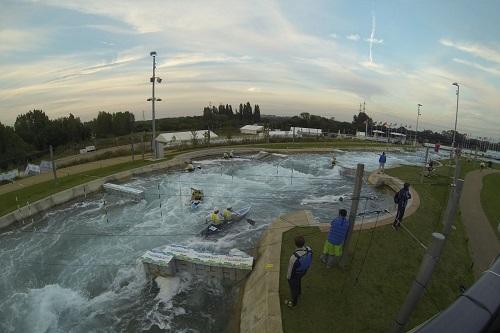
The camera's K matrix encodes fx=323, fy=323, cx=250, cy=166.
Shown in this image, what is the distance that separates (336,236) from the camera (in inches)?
337

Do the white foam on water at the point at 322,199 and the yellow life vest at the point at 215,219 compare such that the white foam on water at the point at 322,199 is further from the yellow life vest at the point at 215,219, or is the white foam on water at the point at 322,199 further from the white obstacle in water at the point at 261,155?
the white obstacle in water at the point at 261,155

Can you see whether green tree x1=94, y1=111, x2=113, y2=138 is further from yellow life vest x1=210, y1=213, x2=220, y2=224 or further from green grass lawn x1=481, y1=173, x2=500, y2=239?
green grass lawn x1=481, y1=173, x2=500, y2=239

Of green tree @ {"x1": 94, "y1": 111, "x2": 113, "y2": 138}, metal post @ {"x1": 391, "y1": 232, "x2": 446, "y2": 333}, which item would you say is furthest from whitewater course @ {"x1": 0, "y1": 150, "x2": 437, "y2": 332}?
green tree @ {"x1": 94, "y1": 111, "x2": 113, "y2": 138}

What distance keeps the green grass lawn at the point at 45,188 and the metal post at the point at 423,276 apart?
707 inches

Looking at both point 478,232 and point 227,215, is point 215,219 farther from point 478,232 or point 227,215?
point 478,232

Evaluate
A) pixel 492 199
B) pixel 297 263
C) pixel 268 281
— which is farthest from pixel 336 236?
pixel 492 199

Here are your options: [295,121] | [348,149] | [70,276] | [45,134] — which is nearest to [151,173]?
[70,276]

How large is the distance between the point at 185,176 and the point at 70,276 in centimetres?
1496

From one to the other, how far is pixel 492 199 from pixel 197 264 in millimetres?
16844

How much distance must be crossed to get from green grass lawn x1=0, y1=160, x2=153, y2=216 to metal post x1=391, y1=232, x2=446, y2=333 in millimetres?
17945

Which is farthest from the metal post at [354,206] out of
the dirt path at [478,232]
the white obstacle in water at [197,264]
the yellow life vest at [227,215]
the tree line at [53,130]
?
the tree line at [53,130]

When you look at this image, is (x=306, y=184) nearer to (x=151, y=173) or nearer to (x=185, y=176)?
(x=185, y=176)

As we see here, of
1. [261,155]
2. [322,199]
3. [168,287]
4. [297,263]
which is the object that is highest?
[297,263]

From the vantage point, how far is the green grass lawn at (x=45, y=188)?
17103mm
